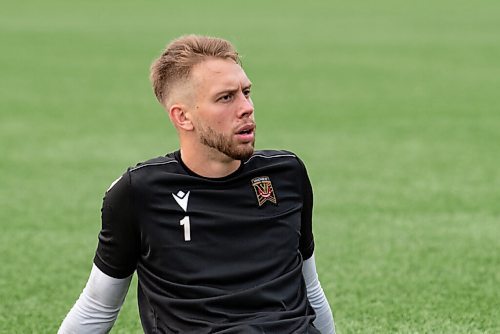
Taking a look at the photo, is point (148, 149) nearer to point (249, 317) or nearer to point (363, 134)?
point (363, 134)

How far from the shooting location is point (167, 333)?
3664mm

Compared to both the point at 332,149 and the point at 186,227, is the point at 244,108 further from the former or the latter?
the point at 332,149

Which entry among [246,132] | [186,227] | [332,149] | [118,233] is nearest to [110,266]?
[118,233]

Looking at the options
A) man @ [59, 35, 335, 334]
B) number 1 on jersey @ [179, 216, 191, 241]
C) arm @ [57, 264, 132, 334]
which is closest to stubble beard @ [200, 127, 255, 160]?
man @ [59, 35, 335, 334]

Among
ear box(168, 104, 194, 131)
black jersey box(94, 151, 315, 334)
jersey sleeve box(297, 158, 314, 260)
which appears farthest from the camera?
jersey sleeve box(297, 158, 314, 260)

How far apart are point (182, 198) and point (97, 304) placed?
489 millimetres

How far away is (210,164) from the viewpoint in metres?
3.73

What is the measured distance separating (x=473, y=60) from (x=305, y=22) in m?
8.35

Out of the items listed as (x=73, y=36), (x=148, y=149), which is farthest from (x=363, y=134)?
(x=73, y=36)

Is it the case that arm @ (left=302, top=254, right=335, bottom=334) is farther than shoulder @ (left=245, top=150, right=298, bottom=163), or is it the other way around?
arm @ (left=302, top=254, right=335, bottom=334)

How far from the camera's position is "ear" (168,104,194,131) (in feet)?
12.2

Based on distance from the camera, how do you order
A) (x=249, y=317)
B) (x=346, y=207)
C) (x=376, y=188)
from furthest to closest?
(x=376, y=188) → (x=346, y=207) → (x=249, y=317)

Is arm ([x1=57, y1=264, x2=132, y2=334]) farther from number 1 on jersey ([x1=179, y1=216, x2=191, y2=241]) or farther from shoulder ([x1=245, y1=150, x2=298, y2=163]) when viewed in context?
shoulder ([x1=245, y1=150, x2=298, y2=163])

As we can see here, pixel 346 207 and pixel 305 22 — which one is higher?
pixel 346 207
